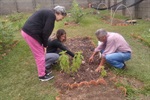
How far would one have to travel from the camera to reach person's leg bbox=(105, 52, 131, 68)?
14.7ft

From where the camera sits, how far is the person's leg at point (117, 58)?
448cm

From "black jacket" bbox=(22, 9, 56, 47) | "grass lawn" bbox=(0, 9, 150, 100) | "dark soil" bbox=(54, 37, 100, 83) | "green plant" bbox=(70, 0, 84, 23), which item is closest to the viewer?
"black jacket" bbox=(22, 9, 56, 47)

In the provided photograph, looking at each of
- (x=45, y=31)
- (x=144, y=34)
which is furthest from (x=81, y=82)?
(x=144, y=34)

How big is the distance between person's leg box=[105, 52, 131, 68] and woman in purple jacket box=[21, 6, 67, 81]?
48.1 inches

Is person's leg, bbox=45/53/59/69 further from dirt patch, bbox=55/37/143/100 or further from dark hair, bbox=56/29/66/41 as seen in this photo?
dark hair, bbox=56/29/66/41

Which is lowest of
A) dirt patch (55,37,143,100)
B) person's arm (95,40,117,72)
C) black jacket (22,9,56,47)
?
dirt patch (55,37,143,100)

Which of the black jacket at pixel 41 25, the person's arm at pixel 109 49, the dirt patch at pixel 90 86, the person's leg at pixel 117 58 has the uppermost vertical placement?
the black jacket at pixel 41 25

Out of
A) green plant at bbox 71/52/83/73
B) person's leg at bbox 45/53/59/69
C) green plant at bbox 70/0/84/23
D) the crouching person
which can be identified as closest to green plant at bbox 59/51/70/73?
green plant at bbox 71/52/83/73

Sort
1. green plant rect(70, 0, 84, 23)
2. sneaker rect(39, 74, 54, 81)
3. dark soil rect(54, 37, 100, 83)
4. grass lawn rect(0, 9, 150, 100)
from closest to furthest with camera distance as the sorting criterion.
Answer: grass lawn rect(0, 9, 150, 100)
dark soil rect(54, 37, 100, 83)
sneaker rect(39, 74, 54, 81)
green plant rect(70, 0, 84, 23)

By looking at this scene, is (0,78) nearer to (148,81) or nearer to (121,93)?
(121,93)

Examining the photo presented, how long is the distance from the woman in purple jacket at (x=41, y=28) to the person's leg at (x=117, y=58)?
1.22 m

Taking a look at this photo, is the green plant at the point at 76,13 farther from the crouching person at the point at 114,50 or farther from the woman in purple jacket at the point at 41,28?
the woman in purple jacket at the point at 41,28

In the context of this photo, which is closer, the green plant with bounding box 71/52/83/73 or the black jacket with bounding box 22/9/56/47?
the black jacket with bounding box 22/9/56/47

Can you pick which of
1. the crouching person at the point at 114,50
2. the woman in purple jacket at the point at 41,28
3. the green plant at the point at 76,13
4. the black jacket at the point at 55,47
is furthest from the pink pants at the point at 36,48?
the green plant at the point at 76,13
